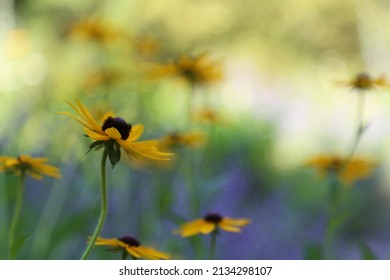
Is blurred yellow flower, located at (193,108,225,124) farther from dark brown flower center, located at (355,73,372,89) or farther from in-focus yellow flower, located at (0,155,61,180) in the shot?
in-focus yellow flower, located at (0,155,61,180)

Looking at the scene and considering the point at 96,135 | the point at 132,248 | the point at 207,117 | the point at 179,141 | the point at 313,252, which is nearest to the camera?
the point at 96,135

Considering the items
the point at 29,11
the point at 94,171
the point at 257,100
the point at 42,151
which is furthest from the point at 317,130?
the point at 29,11

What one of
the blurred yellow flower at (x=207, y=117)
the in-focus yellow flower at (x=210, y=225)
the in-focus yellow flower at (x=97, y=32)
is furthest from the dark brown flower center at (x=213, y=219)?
the in-focus yellow flower at (x=97, y=32)

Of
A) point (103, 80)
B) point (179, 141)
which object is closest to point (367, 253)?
point (179, 141)

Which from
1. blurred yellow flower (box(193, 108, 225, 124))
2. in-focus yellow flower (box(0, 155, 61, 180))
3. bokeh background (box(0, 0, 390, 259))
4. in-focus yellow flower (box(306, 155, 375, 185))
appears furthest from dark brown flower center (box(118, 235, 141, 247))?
blurred yellow flower (box(193, 108, 225, 124))

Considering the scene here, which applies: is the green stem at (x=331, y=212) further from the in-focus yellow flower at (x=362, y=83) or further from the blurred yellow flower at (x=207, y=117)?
the blurred yellow flower at (x=207, y=117)

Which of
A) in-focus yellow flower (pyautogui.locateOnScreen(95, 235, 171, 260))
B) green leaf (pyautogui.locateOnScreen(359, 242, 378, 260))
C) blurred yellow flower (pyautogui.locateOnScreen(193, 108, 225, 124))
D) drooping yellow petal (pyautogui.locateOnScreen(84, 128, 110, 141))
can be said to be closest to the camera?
drooping yellow petal (pyautogui.locateOnScreen(84, 128, 110, 141))

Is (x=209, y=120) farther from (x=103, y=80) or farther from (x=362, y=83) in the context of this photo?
(x=362, y=83)
